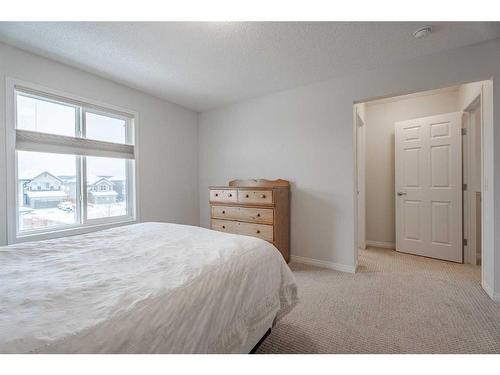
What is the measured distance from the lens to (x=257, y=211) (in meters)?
3.03

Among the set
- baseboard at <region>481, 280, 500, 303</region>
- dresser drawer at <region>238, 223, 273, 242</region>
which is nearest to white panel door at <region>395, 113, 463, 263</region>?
baseboard at <region>481, 280, 500, 303</region>

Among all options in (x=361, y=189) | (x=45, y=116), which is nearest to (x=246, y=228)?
(x=361, y=189)

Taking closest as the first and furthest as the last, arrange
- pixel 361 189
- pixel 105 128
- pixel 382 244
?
pixel 105 128, pixel 361 189, pixel 382 244

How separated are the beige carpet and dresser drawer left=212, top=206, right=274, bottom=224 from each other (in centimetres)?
81

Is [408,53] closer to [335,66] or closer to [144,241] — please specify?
[335,66]

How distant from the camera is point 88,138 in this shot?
2.76 m

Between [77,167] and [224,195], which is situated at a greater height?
[77,167]

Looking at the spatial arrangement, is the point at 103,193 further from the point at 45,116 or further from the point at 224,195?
the point at 224,195

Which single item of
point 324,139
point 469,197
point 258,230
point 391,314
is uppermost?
point 324,139

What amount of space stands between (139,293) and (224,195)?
246 centimetres

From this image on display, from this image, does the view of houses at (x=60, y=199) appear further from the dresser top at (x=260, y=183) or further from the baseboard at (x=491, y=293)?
the baseboard at (x=491, y=293)

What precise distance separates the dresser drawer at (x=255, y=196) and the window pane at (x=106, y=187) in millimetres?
1599

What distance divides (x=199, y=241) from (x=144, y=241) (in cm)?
38

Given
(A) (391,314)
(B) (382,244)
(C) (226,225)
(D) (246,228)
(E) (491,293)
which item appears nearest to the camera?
(A) (391,314)
